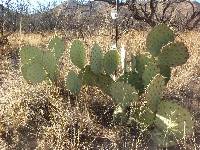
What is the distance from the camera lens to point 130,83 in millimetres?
3445

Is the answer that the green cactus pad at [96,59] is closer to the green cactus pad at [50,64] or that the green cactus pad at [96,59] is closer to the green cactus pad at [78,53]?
the green cactus pad at [78,53]

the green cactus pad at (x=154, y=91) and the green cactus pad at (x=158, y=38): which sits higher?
the green cactus pad at (x=158, y=38)

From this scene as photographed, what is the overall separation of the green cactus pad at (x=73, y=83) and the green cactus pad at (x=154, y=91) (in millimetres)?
572

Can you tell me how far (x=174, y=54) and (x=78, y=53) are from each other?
0.71 meters

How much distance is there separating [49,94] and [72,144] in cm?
74

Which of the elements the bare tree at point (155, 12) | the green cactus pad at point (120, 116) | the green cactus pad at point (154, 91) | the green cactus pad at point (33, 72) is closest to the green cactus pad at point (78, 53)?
the green cactus pad at point (33, 72)

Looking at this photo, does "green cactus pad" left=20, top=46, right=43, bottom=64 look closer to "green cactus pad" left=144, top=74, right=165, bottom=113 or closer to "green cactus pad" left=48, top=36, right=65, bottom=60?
"green cactus pad" left=48, top=36, right=65, bottom=60

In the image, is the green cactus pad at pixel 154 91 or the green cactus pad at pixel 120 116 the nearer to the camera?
the green cactus pad at pixel 154 91

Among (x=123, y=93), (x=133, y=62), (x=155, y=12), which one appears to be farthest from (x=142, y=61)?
(x=155, y=12)

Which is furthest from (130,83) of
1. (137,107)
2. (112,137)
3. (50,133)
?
(50,133)

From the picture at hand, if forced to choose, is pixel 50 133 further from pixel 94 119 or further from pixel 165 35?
pixel 165 35

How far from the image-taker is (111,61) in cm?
349

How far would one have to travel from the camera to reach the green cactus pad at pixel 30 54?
12.0ft

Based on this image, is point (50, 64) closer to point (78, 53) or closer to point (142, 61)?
point (78, 53)
